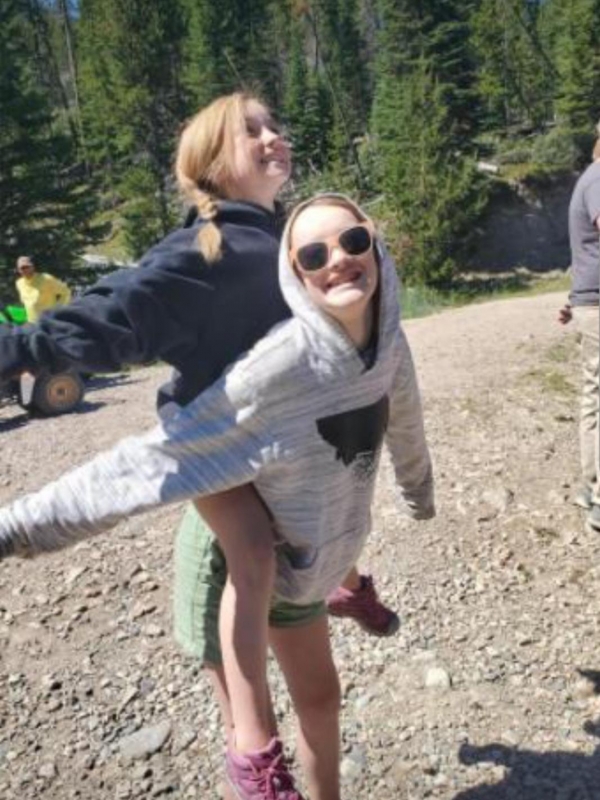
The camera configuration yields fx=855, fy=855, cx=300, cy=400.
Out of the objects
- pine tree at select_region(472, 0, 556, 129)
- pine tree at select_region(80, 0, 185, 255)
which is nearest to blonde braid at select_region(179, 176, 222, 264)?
pine tree at select_region(80, 0, 185, 255)

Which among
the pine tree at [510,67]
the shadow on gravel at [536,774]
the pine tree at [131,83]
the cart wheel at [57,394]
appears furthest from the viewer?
the pine tree at [131,83]

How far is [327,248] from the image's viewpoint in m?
1.89

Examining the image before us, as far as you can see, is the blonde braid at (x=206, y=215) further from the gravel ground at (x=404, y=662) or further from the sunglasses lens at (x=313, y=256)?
the gravel ground at (x=404, y=662)

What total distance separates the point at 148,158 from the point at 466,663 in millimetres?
49348

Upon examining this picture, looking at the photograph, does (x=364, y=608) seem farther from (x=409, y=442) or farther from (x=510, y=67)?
(x=510, y=67)

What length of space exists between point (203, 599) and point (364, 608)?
0.75m

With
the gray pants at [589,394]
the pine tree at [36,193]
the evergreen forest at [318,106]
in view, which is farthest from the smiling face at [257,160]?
the pine tree at [36,193]

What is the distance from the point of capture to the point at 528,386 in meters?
6.80

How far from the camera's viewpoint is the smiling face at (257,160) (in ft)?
7.03

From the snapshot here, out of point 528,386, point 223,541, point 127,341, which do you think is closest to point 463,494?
point 528,386

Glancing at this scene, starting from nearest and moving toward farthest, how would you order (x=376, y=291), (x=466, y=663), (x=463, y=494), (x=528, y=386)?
(x=376, y=291) → (x=466, y=663) → (x=463, y=494) → (x=528, y=386)

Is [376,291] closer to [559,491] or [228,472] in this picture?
[228,472]

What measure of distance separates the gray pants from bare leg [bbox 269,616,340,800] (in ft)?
8.39

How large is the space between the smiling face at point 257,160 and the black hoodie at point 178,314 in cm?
6
